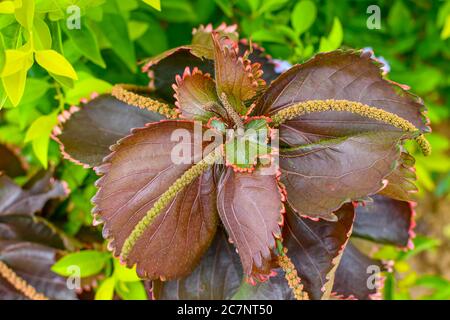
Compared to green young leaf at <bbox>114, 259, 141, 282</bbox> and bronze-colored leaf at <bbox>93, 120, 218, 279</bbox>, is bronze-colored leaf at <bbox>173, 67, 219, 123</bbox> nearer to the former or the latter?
bronze-colored leaf at <bbox>93, 120, 218, 279</bbox>

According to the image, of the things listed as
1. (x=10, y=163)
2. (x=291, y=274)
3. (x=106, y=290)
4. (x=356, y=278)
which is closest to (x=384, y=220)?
(x=356, y=278)

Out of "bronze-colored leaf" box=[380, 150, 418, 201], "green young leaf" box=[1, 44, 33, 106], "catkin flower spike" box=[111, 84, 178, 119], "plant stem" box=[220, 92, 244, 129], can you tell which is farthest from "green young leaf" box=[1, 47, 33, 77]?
"bronze-colored leaf" box=[380, 150, 418, 201]

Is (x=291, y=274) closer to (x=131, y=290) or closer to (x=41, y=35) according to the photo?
(x=131, y=290)

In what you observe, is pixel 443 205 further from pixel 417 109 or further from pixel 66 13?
pixel 66 13

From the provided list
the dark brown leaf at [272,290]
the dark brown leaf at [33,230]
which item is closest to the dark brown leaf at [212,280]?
the dark brown leaf at [272,290]

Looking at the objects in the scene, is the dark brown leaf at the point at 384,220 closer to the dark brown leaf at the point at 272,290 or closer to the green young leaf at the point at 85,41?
the dark brown leaf at the point at 272,290

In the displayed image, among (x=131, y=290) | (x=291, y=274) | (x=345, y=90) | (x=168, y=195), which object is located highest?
(x=345, y=90)
